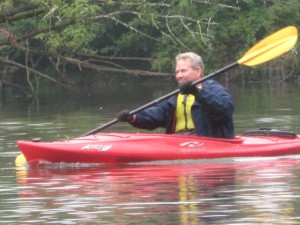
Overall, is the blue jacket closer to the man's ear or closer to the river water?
the man's ear

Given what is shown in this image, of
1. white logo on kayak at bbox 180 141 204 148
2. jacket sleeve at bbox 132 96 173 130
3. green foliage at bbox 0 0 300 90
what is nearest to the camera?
white logo on kayak at bbox 180 141 204 148

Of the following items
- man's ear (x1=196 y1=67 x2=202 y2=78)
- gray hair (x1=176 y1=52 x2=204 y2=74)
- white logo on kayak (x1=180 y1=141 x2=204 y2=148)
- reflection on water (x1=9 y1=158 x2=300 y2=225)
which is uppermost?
gray hair (x1=176 y1=52 x2=204 y2=74)

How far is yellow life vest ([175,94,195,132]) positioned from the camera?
12.7m

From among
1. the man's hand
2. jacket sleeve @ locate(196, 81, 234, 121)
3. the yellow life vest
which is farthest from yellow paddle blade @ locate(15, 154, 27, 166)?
jacket sleeve @ locate(196, 81, 234, 121)

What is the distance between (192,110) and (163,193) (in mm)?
2810

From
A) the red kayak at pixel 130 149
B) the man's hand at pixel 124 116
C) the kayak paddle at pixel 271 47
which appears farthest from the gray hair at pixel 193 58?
the kayak paddle at pixel 271 47

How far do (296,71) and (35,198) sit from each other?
1433 inches

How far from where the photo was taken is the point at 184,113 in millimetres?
12711

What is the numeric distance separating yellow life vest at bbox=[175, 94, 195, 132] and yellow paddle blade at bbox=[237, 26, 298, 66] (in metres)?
1.39

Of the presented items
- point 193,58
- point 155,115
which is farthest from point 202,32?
point 193,58

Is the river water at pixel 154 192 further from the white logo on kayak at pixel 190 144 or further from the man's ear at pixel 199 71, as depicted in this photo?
the man's ear at pixel 199 71

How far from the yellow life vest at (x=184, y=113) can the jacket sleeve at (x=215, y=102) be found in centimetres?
29

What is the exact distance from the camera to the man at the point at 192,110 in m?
12.3

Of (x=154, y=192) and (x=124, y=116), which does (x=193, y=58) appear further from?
(x=154, y=192)
